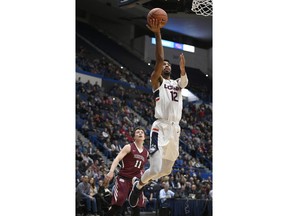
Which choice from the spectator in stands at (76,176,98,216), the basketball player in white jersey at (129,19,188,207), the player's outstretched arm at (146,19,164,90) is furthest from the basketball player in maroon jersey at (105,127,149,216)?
the spectator in stands at (76,176,98,216)

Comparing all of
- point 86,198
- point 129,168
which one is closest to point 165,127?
point 129,168

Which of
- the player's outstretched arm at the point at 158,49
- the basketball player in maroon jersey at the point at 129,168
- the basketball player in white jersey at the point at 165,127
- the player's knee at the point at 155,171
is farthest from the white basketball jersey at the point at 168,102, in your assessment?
the basketball player in maroon jersey at the point at 129,168

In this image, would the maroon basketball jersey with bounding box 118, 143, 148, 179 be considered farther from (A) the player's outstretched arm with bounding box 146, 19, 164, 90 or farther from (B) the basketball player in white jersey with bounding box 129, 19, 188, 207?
(A) the player's outstretched arm with bounding box 146, 19, 164, 90

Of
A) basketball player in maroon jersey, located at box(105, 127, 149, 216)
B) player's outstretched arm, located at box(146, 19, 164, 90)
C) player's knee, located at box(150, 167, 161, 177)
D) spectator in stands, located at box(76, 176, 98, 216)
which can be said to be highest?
player's outstretched arm, located at box(146, 19, 164, 90)

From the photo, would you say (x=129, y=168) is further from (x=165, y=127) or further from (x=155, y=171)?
(x=165, y=127)

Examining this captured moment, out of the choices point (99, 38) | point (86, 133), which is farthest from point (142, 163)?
point (99, 38)

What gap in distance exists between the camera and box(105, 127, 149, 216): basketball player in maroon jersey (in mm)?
7184

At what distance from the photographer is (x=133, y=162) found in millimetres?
7359

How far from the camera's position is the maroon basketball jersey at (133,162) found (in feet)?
23.9

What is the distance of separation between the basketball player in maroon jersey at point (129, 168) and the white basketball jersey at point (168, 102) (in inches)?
41.1

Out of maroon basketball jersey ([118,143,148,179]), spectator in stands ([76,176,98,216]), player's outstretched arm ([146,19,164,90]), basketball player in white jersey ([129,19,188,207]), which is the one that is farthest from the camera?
spectator in stands ([76,176,98,216])

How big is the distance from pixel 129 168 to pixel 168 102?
1734 mm
